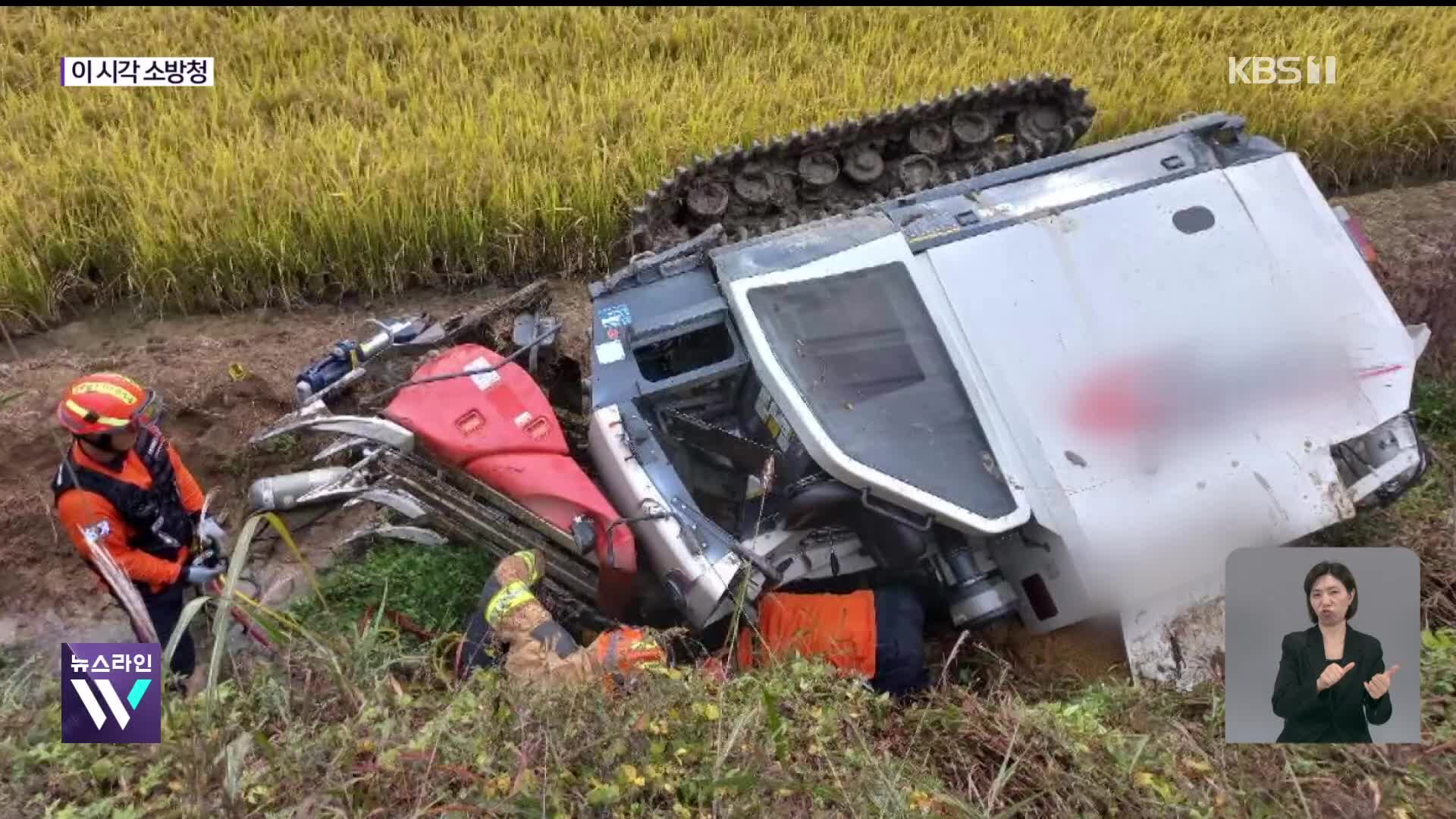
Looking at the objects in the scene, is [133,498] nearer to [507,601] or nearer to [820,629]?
[507,601]

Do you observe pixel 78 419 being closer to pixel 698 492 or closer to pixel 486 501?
pixel 486 501

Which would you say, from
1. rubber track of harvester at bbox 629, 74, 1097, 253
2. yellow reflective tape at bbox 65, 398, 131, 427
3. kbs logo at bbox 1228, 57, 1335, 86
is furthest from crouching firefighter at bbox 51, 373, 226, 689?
kbs logo at bbox 1228, 57, 1335, 86

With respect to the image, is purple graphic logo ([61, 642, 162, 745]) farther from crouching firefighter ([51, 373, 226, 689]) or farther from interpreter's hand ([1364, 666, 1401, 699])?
interpreter's hand ([1364, 666, 1401, 699])

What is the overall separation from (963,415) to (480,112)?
12.8 feet

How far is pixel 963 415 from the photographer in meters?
4.27

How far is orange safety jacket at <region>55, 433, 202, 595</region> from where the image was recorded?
162 inches

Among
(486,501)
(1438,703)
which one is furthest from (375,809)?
(1438,703)

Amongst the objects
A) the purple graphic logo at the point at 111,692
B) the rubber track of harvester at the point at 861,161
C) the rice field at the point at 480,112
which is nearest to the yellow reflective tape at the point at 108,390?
the purple graphic logo at the point at 111,692

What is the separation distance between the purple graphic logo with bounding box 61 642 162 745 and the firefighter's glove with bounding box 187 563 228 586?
1.46 m

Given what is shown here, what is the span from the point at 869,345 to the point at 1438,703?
212 centimetres

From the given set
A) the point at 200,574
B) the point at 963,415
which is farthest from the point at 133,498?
the point at 963,415

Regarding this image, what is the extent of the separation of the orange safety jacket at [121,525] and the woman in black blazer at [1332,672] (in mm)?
3624

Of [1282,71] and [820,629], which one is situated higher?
[1282,71]

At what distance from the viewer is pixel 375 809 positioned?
2719mm
